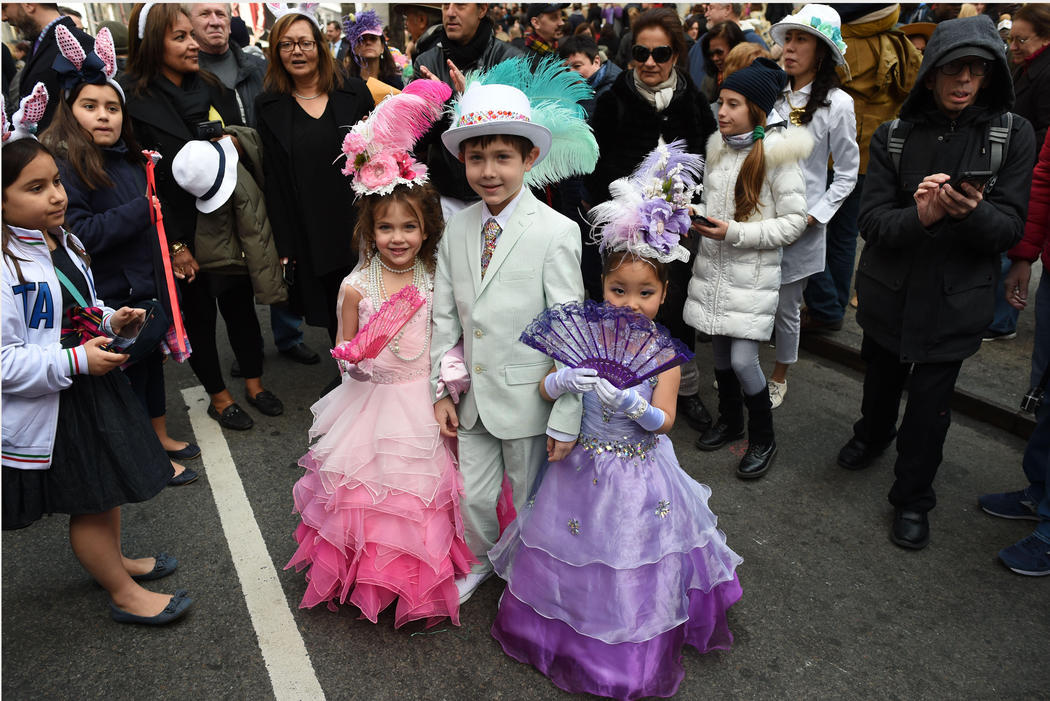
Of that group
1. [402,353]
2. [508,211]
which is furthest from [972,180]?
[402,353]

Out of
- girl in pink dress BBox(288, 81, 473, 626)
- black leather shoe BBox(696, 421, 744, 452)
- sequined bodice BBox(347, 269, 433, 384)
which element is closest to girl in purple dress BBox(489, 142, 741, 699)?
girl in pink dress BBox(288, 81, 473, 626)

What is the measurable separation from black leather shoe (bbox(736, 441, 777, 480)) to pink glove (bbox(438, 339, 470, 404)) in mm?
1835

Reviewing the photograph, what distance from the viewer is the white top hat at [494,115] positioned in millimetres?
2547

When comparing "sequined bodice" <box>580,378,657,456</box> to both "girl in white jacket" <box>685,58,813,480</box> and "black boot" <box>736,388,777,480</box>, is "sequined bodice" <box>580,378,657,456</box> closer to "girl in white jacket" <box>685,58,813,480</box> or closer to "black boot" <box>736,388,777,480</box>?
"girl in white jacket" <box>685,58,813,480</box>

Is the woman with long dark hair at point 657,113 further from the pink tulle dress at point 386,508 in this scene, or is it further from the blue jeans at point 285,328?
the blue jeans at point 285,328

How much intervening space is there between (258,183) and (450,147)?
2.02 meters

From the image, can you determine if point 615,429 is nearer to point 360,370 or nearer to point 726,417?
point 360,370

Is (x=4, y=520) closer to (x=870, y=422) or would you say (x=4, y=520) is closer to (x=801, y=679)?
(x=801, y=679)

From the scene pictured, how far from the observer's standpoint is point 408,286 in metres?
3.07

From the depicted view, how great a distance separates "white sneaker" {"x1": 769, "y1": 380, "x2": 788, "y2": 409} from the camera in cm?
469

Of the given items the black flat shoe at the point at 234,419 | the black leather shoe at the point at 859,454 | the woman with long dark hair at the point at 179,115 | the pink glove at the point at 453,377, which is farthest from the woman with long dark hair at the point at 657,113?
the black flat shoe at the point at 234,419

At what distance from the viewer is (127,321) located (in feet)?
8.30

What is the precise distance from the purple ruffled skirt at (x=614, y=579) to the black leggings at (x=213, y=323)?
2.62m

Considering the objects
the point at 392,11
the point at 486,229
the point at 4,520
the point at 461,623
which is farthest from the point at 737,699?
the point at 392,11
